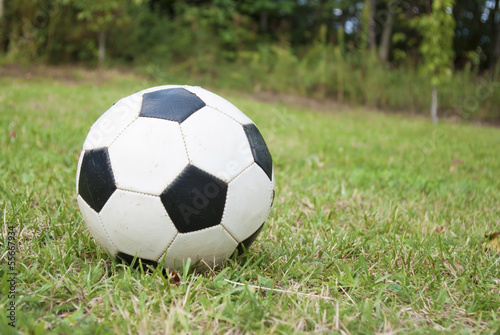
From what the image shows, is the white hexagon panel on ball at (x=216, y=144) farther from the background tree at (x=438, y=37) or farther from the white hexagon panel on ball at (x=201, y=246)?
the background tree at (x=438, y=37)

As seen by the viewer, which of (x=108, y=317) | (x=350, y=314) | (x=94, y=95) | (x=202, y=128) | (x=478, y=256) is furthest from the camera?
(x=94, y=95)

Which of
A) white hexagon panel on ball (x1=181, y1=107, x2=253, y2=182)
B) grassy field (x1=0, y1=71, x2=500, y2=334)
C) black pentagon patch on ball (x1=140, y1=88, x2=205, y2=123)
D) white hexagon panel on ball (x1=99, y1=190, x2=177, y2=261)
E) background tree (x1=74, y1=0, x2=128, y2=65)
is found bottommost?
grassy field (x1=0, y1=71, x2=500, y2=334)

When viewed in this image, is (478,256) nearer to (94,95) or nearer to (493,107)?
(94,95)

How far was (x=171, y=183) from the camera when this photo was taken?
1.75 m

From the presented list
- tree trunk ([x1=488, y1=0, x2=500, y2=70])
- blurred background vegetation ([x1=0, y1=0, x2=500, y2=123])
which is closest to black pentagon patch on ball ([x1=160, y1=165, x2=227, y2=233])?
blurred background vegetation ([x1=0, y1=0, x2=500, y2=123])

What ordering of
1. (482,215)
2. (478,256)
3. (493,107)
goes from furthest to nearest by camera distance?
(493,107) < (482,215) < (478,256)

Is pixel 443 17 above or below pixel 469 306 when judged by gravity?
above

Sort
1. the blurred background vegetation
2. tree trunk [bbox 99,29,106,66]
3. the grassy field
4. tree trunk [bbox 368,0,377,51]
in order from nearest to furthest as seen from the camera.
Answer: the grassy field → the blurred background vegetation → tree trunk [bbox 99,29,106,66] → tree trunk [bbox 368,0,377,51]

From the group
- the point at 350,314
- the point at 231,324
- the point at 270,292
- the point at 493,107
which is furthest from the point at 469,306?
the point at 493,107

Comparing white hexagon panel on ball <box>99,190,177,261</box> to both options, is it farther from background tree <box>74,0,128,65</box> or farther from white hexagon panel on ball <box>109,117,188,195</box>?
background tree <box>74,0,128,65</box>

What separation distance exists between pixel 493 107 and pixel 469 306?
10.0 meters

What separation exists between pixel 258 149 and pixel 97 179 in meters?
0.74

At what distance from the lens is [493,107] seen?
10.3 m

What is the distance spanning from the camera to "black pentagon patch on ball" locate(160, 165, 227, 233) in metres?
1.75
